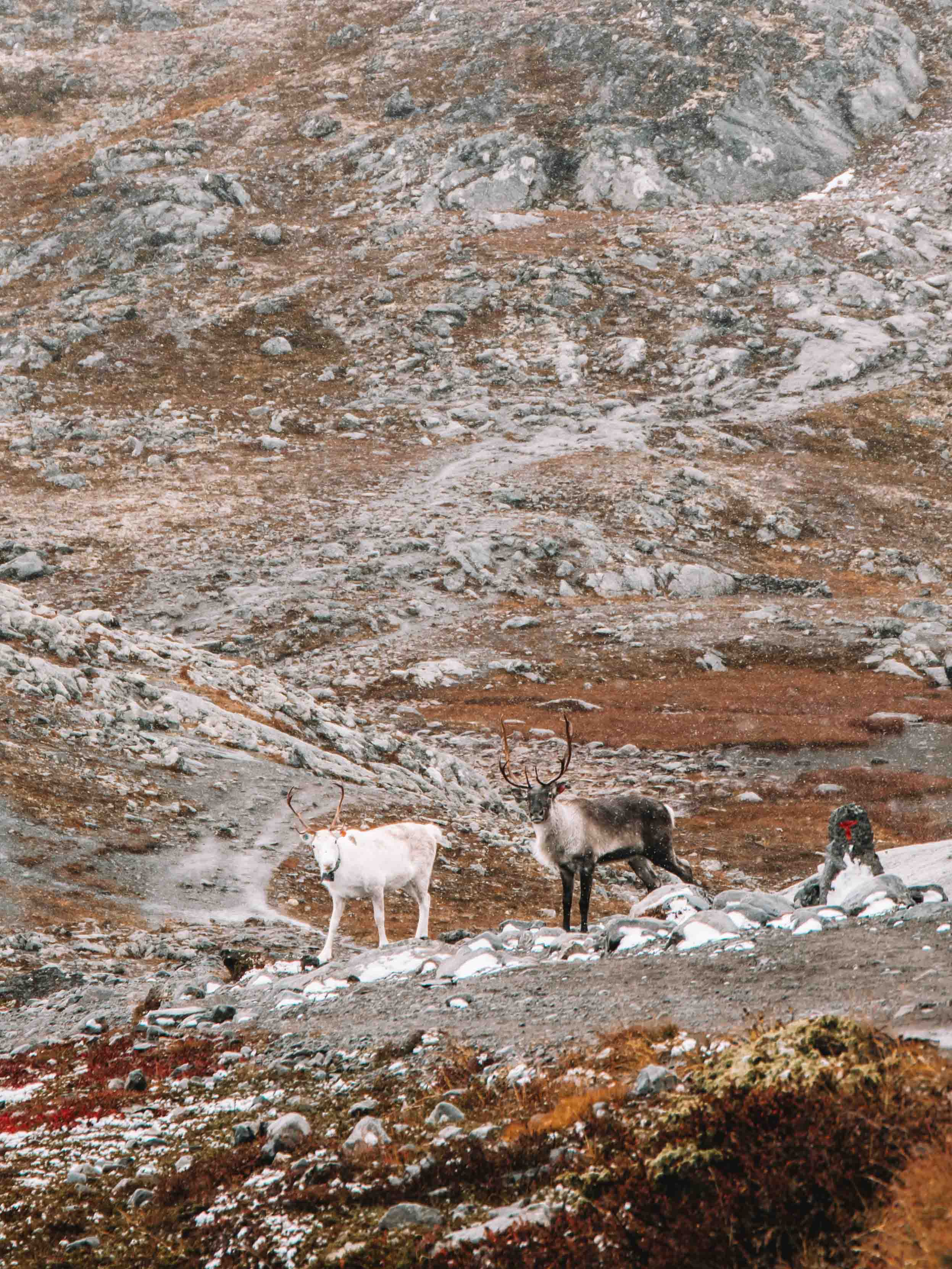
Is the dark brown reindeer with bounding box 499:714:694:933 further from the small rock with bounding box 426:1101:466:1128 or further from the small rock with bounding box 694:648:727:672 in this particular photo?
the small rock with bounding box 694:648:727:672

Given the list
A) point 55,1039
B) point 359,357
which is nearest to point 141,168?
point 359,357

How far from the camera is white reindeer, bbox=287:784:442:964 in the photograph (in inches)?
715

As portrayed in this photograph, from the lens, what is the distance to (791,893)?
18.0m

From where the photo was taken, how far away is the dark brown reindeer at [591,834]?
1816 cm

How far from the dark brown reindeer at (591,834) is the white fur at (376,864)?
218cm

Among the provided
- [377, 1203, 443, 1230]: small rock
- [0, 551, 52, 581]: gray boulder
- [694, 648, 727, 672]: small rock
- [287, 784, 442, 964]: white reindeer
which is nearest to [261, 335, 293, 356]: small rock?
[0, 551, 52, 581]: gray boulder

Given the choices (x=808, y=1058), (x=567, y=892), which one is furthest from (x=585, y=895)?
(x=808, y=1058)

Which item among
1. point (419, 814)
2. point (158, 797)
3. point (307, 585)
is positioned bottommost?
point (307, 585)

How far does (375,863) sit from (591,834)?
149 inches

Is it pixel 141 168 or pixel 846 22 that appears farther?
pixel 846 22

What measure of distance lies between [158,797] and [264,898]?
19.5 ft

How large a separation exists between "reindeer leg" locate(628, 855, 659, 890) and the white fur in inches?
148

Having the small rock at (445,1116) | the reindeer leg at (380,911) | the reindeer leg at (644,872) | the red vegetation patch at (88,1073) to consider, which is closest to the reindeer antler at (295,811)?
the reindeer leg at (380,911)

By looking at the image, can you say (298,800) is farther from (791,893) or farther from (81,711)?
(791,893)
